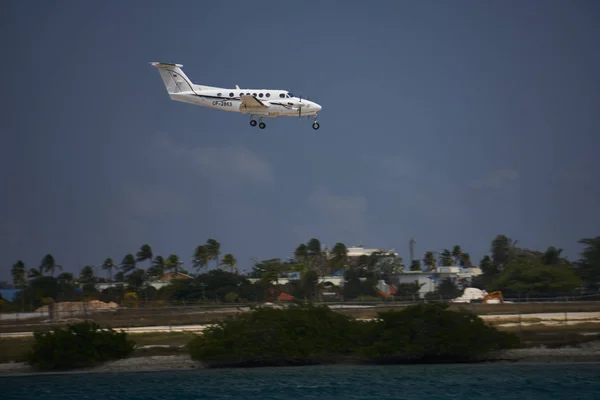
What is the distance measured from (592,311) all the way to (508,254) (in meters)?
53.0

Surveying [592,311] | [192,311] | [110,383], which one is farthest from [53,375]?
[592,311]

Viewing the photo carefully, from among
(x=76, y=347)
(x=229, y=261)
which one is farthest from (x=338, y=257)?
(x=76, y=347)

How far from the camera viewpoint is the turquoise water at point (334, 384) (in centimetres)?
3325

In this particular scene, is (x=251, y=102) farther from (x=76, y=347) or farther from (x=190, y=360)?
(x=76, y=347)

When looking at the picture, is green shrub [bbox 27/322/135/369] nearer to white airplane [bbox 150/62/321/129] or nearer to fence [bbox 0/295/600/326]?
fence [bbox 0/295/600/326]

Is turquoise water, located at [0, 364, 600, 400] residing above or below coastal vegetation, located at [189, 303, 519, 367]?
below

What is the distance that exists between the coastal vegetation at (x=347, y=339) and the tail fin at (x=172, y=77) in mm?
24543

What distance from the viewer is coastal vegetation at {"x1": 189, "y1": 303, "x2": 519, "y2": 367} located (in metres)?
39.2

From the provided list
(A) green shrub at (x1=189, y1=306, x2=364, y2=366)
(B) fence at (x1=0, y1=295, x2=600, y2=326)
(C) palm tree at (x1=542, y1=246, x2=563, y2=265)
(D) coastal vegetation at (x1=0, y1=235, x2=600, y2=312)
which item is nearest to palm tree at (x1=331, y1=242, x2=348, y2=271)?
(D) coastal vegetation at (x1=0, y1=235, x2=600, y2=312)

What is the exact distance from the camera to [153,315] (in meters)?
53.4

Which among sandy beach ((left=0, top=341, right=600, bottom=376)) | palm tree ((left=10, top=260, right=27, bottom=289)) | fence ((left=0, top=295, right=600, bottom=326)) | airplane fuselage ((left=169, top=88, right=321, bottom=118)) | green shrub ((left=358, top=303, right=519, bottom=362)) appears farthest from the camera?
palm tree ((left=10, top=260, right=27, bottom=289))

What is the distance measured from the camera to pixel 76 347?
131 feet

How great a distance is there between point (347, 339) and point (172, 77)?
2840 cm

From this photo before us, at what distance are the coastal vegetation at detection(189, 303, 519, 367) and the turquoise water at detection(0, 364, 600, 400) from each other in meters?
0.75
